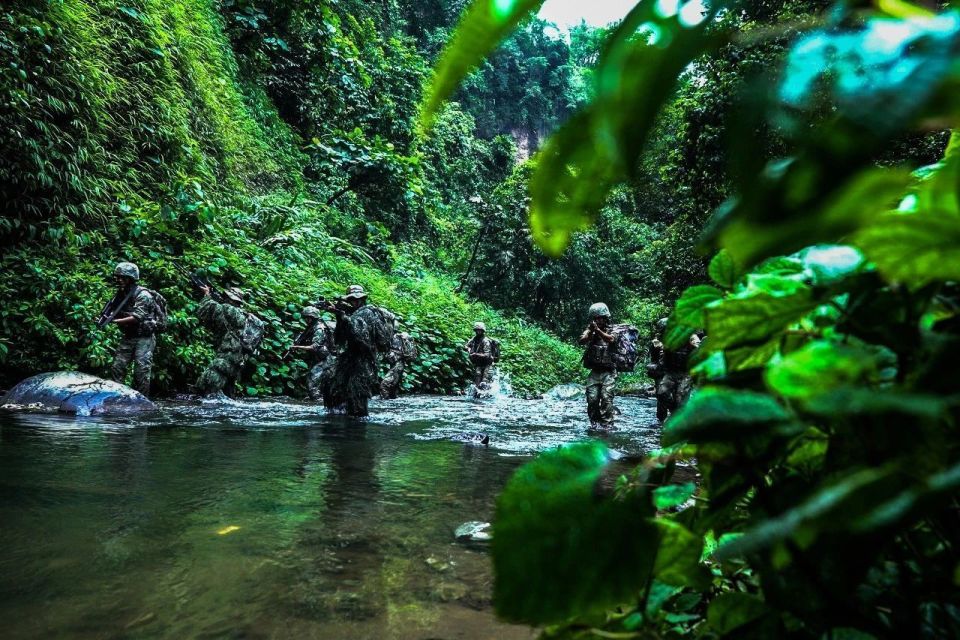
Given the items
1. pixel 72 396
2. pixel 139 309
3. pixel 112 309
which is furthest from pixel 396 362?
pixel 72 396

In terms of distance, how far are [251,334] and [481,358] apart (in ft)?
19.9

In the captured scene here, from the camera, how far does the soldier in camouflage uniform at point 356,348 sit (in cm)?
746

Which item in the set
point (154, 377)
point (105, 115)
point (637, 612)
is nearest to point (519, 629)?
point (637, 612)

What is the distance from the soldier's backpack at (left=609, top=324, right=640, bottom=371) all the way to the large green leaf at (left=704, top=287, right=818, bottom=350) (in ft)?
25.2

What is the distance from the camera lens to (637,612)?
25.6 inches

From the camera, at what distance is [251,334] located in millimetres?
8812

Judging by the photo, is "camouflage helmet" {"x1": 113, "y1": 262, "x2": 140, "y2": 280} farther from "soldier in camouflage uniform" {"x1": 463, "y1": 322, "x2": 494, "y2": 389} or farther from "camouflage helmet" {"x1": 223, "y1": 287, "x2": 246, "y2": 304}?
"soldier in camouflage uniform" {"x1": 463, "y1": 322, "x2": 494, "y2": 389}

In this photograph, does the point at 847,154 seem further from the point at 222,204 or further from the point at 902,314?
the point at 222,204

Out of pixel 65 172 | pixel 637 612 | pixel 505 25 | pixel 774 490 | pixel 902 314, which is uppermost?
pixel 65 172

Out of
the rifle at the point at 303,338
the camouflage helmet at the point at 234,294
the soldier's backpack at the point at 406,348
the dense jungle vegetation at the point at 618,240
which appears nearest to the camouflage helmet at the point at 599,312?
the dense jungle vegetation at the point at 618,240

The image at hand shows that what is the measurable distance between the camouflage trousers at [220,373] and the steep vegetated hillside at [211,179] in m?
0.64

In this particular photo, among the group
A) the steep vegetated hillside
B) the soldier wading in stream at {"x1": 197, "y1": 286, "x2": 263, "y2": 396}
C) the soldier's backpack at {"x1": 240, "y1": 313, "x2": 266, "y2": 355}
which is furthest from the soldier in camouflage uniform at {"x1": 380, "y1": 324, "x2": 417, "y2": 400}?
the soldier wading in stream at {"x1": 197, "y1": 286, "x2": 263, "y2": 396}

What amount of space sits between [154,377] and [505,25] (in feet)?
30.8

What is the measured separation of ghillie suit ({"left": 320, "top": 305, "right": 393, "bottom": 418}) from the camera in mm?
7453
